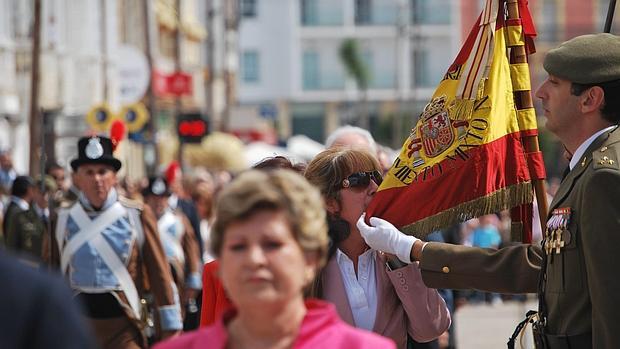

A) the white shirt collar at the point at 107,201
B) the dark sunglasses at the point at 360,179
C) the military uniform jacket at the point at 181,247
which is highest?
the dark sunglasses at the point at 360,179

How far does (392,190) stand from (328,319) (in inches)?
86.2

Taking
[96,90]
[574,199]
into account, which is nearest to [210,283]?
[574,199]

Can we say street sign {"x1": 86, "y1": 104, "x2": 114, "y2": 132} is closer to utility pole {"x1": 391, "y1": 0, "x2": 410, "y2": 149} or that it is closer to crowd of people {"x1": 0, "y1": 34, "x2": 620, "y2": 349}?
crowd of people {"x1": 0, "y1": 34, "x2": 620, "y2": 349}

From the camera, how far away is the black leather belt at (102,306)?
897cm

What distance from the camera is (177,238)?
14.8 metres

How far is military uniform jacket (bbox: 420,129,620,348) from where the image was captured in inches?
207

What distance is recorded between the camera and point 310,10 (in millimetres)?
86375

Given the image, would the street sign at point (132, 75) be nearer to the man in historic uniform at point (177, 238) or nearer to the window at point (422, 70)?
the man in historic uniform at point (177, 238)

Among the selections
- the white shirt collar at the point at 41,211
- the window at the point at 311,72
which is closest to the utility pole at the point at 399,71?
the window at the point at 311,72

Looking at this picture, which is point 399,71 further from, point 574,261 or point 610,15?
point 574,261

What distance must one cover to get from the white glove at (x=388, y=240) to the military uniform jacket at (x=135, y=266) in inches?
140

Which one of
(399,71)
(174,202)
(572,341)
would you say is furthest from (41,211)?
(399,71)

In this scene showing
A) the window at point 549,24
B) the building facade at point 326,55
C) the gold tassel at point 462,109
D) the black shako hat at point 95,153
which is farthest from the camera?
the building facade at point 326,55

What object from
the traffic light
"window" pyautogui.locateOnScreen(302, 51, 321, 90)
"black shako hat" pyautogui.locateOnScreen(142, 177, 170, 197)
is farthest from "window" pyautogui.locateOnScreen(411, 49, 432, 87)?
"black shako hat" pyautogui.locateOnScreen(142, 177, 170, 197)
